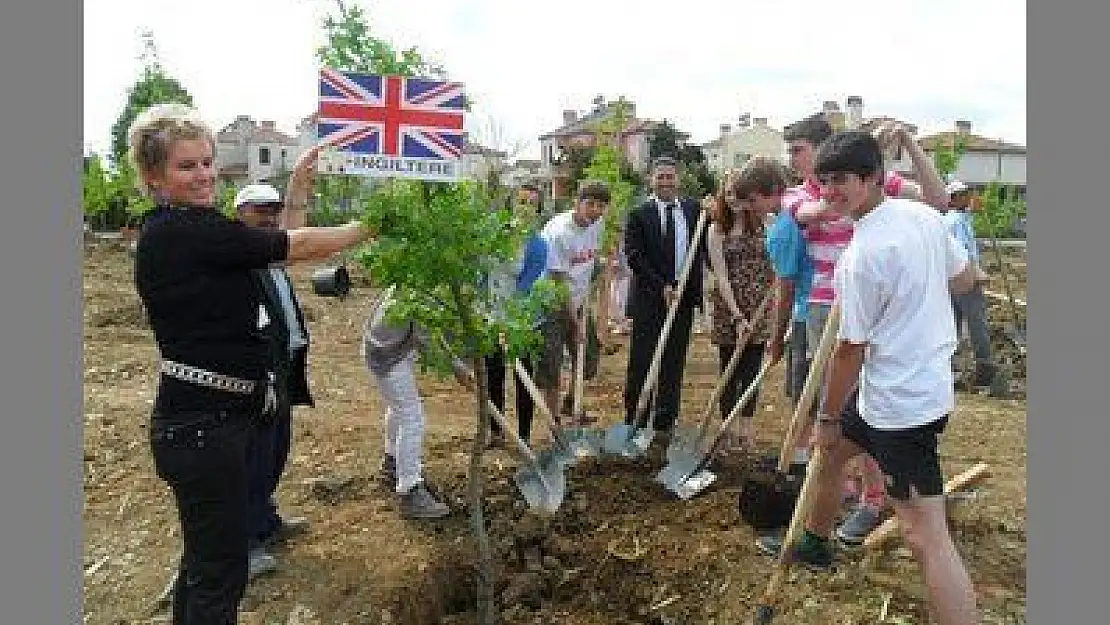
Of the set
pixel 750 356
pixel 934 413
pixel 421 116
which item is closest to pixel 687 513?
pixel 750 356

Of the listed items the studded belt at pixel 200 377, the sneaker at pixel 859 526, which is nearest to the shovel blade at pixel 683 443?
the sneaker at pixel 859 526

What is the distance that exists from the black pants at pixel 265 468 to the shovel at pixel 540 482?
1.14 meters

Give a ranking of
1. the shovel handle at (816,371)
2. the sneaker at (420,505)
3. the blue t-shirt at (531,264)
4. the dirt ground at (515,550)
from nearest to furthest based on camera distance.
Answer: the shovel handle at (816,371) < the dirt ground at (515,550) < the sneaker at (420,505) < the blue t-shirt at (531,264)

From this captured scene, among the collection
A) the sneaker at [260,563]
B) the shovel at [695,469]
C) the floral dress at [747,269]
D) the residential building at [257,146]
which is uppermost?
the residential building at [257,146]

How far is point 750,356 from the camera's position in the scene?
552cm

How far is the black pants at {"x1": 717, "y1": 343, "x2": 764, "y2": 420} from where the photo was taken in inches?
218

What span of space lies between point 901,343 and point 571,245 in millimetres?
3062

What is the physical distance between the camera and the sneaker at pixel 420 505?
471 cm

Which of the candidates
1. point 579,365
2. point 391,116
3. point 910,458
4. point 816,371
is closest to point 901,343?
point 910,458

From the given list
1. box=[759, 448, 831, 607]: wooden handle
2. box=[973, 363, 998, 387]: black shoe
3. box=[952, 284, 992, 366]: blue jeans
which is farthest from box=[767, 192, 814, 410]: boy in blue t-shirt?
box=[973, 363, 998, 387]: black shoe

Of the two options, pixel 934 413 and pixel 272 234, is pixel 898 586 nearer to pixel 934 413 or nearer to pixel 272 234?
pixel 934 413

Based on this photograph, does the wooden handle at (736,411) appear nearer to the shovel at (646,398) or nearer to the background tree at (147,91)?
the shovel at (646,398)

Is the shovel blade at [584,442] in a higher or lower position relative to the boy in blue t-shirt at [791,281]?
lower

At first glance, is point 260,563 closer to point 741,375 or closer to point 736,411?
point 736,411
